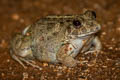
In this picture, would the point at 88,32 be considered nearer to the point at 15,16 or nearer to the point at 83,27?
the point at 83,27

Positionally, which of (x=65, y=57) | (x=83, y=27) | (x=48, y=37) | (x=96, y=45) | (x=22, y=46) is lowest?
(x=65, y=57)

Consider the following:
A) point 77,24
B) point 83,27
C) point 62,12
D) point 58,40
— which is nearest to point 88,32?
point 83,27

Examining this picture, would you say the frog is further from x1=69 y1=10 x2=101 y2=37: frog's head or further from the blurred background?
the blurred background

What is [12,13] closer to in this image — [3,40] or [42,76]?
[3,40]

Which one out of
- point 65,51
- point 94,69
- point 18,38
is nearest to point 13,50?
point 18,38

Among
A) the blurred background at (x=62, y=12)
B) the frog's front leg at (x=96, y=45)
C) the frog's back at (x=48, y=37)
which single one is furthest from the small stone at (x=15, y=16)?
the frog's front leg at (x=96, y=45)

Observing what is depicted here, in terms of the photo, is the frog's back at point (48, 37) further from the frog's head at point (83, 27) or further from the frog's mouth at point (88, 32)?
the frog's mouth at point (88, 32)

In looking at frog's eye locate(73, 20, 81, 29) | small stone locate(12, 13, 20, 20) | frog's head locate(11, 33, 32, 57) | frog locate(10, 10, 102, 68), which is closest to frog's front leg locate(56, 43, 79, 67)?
frog locate(10, 10, 102, 68)
